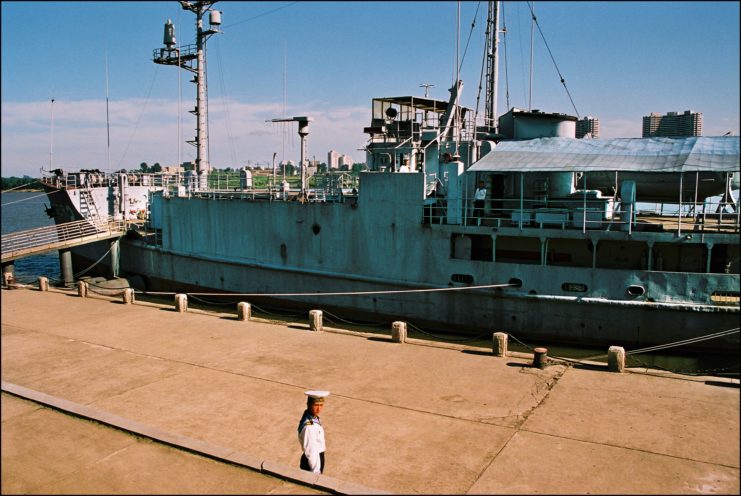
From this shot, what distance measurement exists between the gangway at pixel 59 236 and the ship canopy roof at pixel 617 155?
17895 mm

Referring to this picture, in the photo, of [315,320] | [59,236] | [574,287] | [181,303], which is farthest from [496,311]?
[59,236]

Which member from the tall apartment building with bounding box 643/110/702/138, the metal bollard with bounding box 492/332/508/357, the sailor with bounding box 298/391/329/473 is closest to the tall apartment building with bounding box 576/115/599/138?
the tall apartment building with bounding box 643/110/702/138

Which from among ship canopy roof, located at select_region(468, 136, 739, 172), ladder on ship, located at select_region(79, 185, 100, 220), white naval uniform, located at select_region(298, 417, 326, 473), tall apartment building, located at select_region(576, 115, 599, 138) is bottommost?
white naval uniform, located at select_region(298, 417, 326, 473)

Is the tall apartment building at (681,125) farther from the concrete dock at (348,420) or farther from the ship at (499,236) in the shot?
the concrete dock at (348,420)

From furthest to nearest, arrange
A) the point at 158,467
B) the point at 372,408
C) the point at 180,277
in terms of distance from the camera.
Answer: the point at 180,277 < the point at 372,408 < the point at 158,467

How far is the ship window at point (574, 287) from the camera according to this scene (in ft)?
50.8

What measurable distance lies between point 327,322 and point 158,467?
40.4 ft

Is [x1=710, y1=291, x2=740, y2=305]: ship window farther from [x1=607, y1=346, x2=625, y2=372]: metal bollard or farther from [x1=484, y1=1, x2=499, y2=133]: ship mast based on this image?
[x1=484, y1=1, x2=499, y2=133]: ship mast

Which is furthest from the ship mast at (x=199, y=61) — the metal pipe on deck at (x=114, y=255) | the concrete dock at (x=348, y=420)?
the concrete dock at (x=348, y=420)

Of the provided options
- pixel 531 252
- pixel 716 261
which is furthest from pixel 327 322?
pixel 716 261

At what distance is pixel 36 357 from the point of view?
1324cm

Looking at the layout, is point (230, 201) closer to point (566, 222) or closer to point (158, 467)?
point (566, 222)

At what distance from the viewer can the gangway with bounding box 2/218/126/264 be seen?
22.5 metres

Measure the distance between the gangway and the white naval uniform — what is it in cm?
1930
